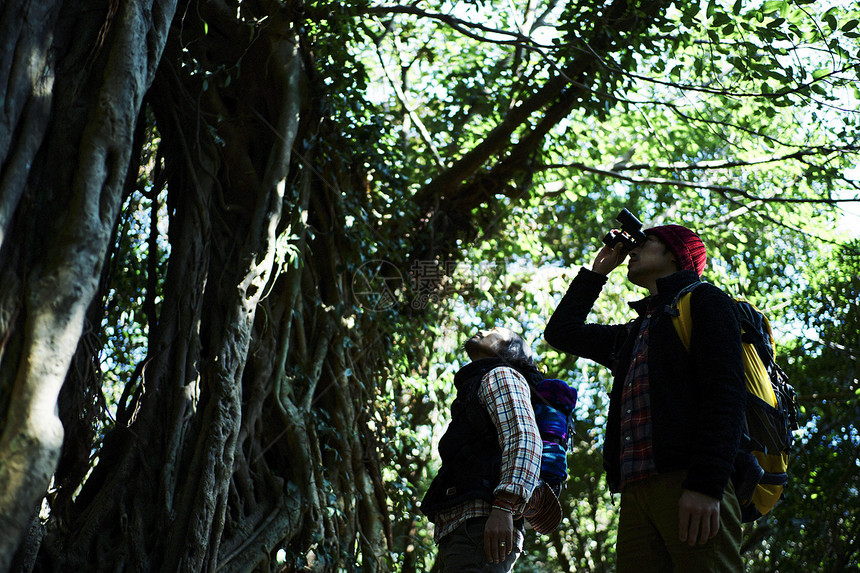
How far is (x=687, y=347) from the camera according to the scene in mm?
2148

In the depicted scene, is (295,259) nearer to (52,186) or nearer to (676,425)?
(52,186)

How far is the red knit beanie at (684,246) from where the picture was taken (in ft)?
7.97

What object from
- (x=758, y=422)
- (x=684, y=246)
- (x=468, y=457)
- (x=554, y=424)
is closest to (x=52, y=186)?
(x=468, y=457)

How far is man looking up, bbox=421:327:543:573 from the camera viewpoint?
2418mm

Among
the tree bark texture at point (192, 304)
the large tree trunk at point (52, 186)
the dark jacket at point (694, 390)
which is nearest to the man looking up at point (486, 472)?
the dark jacket at point (694, 390)

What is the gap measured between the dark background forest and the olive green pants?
1.44 m

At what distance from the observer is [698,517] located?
188 centimetres

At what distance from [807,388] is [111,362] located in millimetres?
5883

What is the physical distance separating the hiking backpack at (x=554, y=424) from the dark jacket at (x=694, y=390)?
428 millimetres

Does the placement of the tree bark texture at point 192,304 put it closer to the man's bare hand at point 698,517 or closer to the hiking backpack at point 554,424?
the hiking backpack at point 554,424

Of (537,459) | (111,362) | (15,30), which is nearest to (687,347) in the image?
(537,459)

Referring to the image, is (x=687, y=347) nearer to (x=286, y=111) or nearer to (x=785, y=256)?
(x=286, y=111)

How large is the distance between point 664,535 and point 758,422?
1.28ft

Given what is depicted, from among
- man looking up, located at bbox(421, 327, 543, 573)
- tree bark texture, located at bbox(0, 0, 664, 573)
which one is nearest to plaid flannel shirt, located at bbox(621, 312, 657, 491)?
man looking up, located at bbox(421, 327, 543, 573)
